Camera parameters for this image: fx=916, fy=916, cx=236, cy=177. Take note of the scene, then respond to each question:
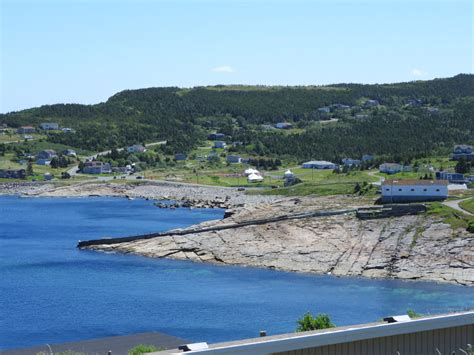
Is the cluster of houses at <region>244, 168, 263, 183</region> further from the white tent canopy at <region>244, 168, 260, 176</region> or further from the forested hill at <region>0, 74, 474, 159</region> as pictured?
the forested hill at <region>0, 74, 474, 159</region>

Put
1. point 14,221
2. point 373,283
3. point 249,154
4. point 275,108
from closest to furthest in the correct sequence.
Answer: point 373,283 → point 14,221 → point 249,154 → point 275,108

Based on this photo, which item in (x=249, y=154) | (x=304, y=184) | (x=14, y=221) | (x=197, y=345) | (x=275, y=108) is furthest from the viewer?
(x=275, y=108)

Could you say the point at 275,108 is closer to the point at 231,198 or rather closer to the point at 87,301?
the point at 231,198

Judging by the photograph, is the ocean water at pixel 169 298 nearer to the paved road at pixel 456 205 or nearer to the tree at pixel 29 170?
the paved road at pixel 456 205

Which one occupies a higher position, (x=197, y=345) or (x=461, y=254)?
(x=197, y=345)

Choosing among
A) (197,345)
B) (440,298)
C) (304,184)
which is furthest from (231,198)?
(197,345)

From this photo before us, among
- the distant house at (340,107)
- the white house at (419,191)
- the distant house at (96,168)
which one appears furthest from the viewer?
the distant house at (340,107)

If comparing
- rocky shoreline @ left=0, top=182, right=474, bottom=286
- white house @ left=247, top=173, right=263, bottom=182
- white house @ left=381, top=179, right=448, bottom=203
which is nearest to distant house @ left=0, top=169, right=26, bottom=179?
white house @ left=247, top=173, right=263, bottom=182

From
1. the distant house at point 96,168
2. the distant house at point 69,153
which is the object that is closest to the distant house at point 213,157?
the distant house at point 96,168
